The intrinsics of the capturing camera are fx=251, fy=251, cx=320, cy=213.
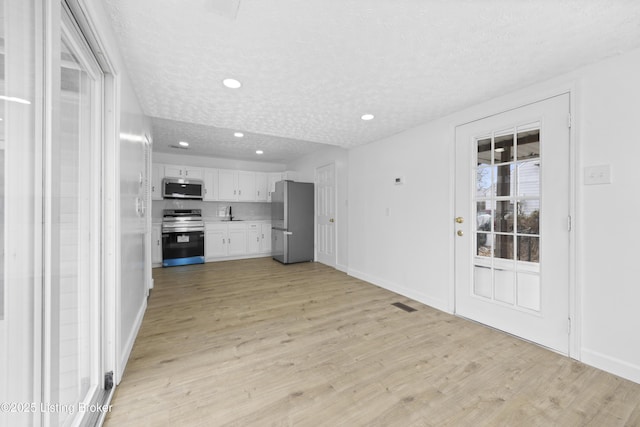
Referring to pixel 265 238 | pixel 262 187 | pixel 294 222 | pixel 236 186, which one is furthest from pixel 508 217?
pixel 236 186

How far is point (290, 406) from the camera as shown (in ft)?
4.88

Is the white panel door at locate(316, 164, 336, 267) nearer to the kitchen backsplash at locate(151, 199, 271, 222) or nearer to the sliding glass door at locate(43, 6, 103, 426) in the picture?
the kitchen backsplash at locate(151, 199, 271, 222)

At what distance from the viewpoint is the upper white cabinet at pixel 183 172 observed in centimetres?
515

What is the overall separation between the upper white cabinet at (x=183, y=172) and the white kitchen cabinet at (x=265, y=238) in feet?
5.85

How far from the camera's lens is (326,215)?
5.22 meters

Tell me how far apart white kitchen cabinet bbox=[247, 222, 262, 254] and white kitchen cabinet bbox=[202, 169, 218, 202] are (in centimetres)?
102

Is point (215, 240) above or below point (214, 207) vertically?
below

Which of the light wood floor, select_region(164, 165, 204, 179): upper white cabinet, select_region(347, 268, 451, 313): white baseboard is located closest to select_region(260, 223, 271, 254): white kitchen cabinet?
select_region(164, 165, 204, 179): upper white cabinet

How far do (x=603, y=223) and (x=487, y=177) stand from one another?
0.91 meters

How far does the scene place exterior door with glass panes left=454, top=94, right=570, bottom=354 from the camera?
206cm

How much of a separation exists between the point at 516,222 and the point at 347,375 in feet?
6.60

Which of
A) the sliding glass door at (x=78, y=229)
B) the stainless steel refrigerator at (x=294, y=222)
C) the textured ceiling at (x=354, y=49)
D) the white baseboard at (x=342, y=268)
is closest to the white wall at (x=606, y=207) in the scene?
the textured ceiling at (x=354, y=49)

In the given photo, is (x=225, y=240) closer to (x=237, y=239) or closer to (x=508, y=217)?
(x=237, y=239)

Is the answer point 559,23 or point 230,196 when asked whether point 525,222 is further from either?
point 230,196
